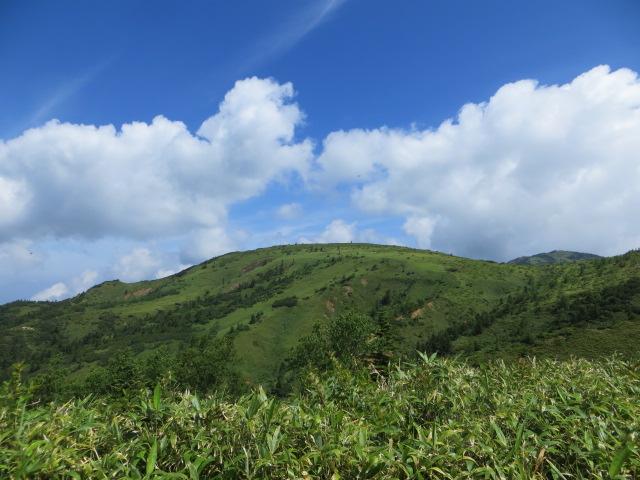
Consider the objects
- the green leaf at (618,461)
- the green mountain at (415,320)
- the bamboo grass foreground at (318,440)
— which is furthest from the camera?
the green mountain at (415,320)

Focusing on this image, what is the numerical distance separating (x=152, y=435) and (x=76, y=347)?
20897 cm

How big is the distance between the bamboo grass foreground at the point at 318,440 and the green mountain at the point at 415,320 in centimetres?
4071

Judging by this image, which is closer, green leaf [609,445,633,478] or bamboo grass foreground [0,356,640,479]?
green leaf [609,445,633,478]

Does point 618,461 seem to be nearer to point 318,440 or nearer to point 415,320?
point 318,440

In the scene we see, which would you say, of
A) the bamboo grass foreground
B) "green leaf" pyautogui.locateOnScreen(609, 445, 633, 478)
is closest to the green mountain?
the bamboo grass foreground

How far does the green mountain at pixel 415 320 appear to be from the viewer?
209ft

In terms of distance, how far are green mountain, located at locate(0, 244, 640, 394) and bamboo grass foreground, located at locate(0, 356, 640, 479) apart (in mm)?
40712

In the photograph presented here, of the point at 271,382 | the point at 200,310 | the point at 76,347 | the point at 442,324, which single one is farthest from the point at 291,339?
the point at 76,347

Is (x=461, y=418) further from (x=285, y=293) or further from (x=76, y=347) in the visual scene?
(x=76, y=347)

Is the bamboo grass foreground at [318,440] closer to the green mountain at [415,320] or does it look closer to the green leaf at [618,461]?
the green leaf at [618,461]

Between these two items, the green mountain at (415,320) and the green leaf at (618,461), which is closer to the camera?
the green leaf at (618,461)

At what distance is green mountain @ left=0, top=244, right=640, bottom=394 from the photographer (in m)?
63.6

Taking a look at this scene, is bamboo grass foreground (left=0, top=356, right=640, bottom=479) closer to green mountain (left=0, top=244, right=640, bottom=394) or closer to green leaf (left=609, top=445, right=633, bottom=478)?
green leaf (left=609, top=445, right=633, bottom=478)

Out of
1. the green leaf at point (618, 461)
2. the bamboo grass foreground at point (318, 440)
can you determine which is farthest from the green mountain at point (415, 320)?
the green leaf at point (618, 461)
